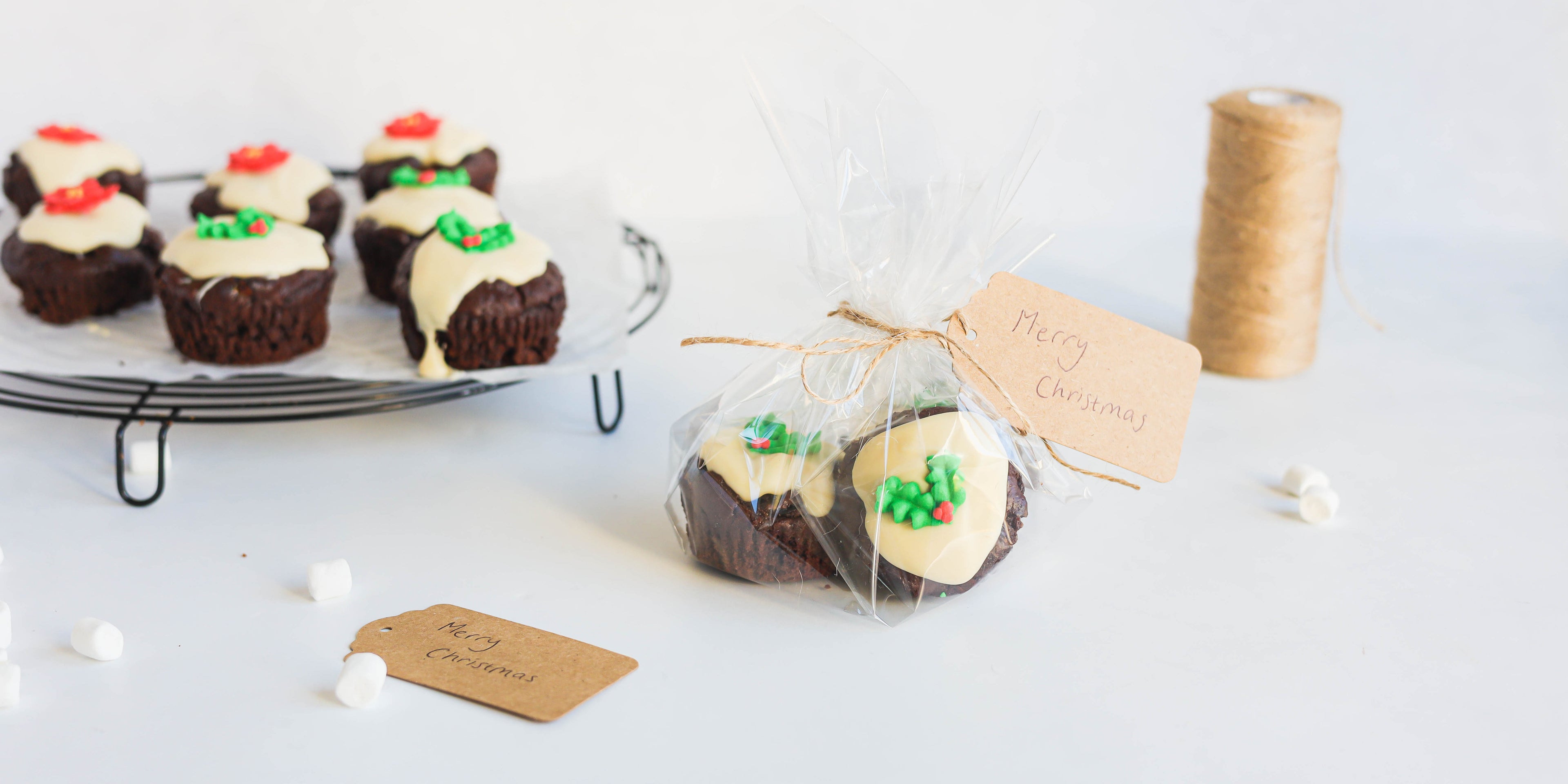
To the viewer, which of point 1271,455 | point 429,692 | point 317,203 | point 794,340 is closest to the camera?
point 429,692

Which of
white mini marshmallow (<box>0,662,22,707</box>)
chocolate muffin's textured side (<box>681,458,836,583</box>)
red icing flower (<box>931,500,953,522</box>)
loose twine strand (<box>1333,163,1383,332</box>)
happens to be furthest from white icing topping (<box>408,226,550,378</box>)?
loose twine strand (<box>1333,163,1383,332</box>)

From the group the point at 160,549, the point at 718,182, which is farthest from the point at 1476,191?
the point at 160,549

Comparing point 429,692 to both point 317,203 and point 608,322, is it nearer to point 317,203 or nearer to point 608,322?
point 608,322

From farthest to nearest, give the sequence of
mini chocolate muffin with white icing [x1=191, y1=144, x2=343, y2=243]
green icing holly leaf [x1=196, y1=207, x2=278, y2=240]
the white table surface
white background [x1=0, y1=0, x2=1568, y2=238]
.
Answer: white background [x1=0, y1=0, x2=1568, y2=238]
mini chocolate muffin with white icing [x1=191, y1=144, x2=343, y2=243]
green icing holly leaf [x1=196, y1=207, x2=278, y2=240]
the white table surface

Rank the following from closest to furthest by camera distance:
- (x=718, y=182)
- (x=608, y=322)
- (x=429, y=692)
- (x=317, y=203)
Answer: (x=429, y=692) → (x=608, y=322) → (x=317, y=203) → (x=718, y=182)

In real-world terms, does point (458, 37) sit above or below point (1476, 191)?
above

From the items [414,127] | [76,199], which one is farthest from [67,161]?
[414,127]

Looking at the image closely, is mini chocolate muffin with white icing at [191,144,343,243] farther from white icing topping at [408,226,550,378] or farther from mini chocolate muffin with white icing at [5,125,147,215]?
white icing topping at [408,226,550,378]
